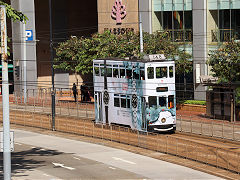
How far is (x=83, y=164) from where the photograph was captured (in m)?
29.2

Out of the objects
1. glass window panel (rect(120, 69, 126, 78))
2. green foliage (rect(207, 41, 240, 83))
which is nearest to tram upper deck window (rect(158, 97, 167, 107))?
glass window panel (rect(120, 69, 126, 78))

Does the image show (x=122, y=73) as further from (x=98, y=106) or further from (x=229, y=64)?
(x=229, y=64)

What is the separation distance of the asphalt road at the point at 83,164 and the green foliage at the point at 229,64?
14530mm

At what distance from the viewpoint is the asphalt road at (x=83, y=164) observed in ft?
84.9

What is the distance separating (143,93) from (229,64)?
11.3m

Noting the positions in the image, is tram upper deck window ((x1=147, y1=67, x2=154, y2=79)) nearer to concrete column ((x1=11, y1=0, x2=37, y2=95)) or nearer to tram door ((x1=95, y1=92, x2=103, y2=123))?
tram door ((x1=95, y1=92, x2=103, y2=123))

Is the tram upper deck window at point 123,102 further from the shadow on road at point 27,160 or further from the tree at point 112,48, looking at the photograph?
the tree at point 112,48

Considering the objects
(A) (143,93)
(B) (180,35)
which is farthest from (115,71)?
(B) (180,35)

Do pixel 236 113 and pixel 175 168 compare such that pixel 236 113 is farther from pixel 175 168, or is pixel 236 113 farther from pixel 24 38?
pixel 24 38

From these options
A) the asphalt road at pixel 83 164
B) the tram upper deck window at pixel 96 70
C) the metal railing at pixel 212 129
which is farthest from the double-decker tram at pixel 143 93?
the asphalt road at pixel 83 164

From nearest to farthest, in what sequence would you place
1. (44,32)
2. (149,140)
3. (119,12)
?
(149,140) → (119,12) → (44,32)

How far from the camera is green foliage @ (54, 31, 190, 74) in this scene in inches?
2014

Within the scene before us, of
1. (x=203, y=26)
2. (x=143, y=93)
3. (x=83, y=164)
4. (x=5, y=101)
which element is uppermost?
(x=203, y=26)

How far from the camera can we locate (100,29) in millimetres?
60938
